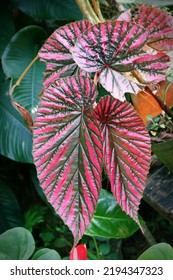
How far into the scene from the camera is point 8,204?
146cm

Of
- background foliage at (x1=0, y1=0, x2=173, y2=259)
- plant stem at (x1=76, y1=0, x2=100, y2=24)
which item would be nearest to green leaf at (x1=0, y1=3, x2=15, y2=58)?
background foliage at (x1=0, y1=0, x2=173, y2=259)

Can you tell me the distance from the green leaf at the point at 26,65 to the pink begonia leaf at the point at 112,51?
1.73 ft

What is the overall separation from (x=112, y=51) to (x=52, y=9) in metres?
0.75

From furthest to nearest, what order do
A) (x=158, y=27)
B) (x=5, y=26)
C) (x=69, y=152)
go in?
(x=5, y=26), (x=158, y=27), (x=69, y=152)

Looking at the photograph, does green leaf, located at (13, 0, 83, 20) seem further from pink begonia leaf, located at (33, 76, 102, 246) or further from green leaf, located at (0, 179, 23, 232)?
pink begonia leaf, located at (33, 76, 102, 246)

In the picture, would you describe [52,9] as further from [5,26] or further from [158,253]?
[158,253]

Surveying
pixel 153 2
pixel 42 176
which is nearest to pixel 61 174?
pixel 42 176

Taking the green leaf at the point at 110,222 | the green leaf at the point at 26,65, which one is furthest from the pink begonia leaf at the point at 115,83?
the green leaf at the point at 26,65

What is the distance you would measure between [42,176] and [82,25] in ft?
0.82

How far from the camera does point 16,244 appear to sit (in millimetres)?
682

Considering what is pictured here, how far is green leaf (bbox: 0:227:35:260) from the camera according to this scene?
26.6 inches

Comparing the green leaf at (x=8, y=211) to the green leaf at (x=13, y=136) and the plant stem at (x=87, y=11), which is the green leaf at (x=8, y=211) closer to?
the green leaf at (x=13, y=136)

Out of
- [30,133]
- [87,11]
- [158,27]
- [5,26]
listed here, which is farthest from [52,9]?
[158,27]
